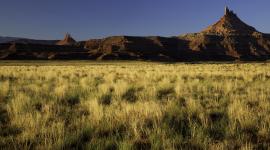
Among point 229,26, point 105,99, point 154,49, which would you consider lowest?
point 105,99

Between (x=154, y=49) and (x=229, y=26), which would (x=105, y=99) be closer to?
(x=154, y=49)

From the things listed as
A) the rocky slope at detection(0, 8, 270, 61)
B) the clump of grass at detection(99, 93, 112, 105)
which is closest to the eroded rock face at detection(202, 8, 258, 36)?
the rocky slope at detection(0, 8, 270, 61)

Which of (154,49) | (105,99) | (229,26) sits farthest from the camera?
(229,26)

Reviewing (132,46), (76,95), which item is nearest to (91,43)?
(132,46)

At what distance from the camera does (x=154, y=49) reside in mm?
131750

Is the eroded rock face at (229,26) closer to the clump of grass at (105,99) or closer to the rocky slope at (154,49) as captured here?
the rocky slope at (154,49)

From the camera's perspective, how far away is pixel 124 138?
4422mm

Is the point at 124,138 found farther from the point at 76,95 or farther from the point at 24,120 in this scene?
the point at 76,95

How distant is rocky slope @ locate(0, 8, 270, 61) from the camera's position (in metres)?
107

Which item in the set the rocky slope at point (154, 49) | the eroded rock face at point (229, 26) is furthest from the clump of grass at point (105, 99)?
the eroded rock face at point (229, 26)

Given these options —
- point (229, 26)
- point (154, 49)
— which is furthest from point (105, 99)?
point (229, 26)

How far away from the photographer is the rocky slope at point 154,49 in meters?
107

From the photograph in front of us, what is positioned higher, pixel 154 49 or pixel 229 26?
pixel 229 26

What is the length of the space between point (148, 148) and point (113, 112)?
77.5 inches
